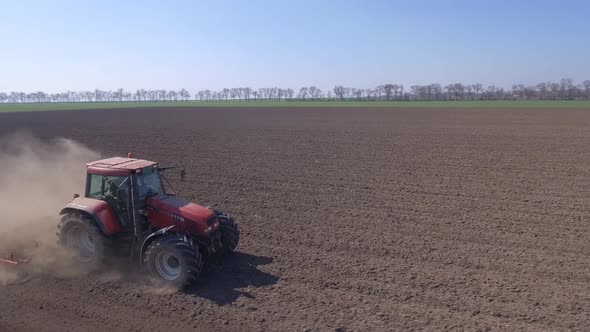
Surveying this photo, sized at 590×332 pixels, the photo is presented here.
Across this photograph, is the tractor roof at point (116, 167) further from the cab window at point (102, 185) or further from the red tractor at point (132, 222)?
the cab window at point (102, 185)

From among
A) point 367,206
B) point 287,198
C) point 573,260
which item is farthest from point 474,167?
point 573,260

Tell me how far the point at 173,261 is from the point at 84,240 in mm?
1887

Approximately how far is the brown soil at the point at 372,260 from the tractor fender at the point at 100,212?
80 cm

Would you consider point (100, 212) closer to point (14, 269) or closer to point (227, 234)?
point (14, 269)

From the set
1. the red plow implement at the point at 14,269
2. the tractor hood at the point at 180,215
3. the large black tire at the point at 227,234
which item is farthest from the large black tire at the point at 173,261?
the red plow implement at the point at 14,269

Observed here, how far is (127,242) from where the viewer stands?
26.2 ft

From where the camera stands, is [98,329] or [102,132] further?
[102,132]

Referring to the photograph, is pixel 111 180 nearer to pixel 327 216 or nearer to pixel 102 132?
pixel 327 216

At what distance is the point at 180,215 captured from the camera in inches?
306

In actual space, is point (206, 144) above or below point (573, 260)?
above

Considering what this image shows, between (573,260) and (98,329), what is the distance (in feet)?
26.1

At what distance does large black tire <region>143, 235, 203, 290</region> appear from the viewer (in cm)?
712

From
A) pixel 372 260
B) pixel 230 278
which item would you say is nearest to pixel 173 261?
pixel 230 278

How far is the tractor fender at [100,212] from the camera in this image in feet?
25.3
